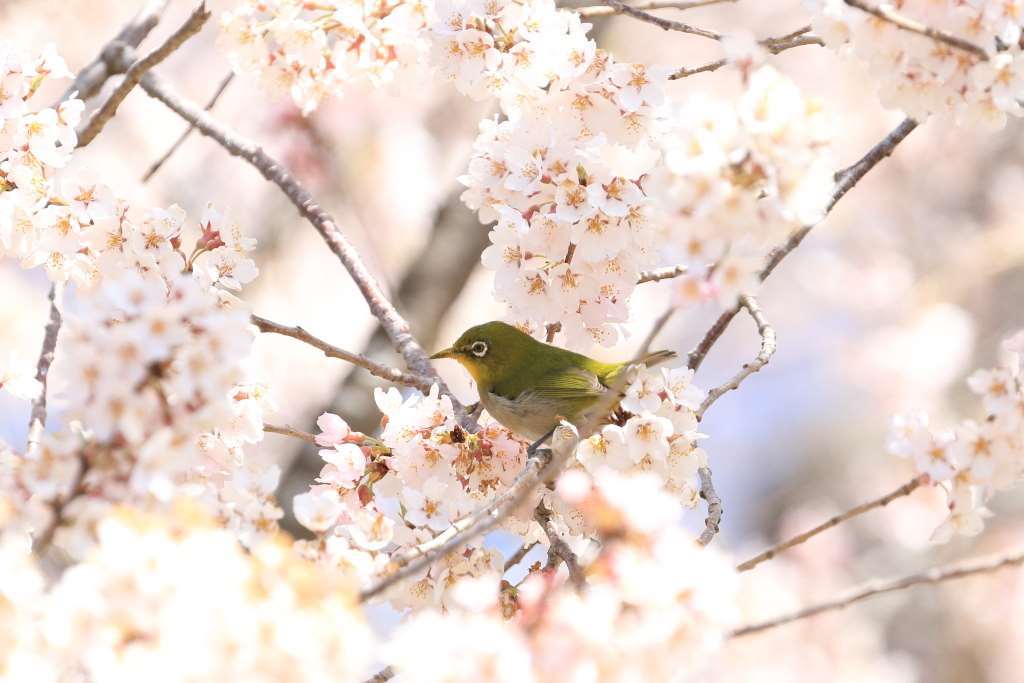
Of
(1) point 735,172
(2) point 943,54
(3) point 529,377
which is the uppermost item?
(1) point 735,172

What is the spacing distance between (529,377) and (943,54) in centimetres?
201

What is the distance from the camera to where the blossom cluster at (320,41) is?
9.24 feet

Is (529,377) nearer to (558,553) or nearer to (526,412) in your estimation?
(526,412)

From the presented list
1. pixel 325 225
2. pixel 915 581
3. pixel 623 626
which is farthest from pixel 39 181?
pixel 915 581

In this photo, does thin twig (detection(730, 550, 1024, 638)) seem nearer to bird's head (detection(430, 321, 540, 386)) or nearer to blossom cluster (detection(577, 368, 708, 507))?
blossom cluster (detection(577, 368, 708, 507))


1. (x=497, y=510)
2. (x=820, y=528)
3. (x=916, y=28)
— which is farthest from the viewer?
(x=497, y=510)

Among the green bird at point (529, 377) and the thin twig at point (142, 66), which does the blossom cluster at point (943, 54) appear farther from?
the thin twig at point (142, 66)

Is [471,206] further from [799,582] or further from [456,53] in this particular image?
[799,582]

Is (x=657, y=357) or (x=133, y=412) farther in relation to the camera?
(x=657, y=357)

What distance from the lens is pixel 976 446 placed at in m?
2.15

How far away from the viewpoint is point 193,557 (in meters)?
1.41

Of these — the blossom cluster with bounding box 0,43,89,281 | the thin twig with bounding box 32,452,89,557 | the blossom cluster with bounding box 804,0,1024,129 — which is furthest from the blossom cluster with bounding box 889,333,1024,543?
the blossom cluster with bounding box 0,43,89,281

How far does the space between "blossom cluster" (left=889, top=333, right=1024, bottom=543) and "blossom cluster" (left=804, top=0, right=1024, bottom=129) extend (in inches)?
19.0

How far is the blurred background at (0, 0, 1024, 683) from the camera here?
25.4 ft
